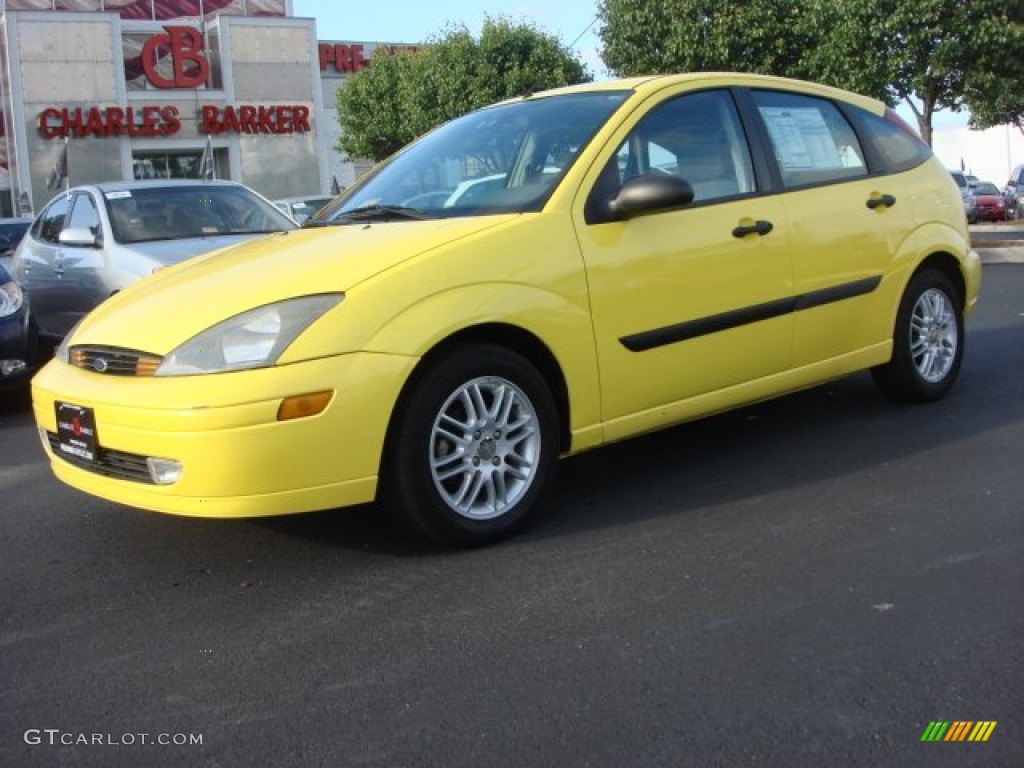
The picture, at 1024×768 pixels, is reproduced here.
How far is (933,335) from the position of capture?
555 centimetres

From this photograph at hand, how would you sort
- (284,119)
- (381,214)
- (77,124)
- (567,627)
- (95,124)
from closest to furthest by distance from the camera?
(567,627)
(381,214)
(77,124)
(95,124)
(284,119)

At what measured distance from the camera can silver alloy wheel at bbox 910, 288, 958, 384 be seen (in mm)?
5453

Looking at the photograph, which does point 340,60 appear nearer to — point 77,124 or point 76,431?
point 77,124

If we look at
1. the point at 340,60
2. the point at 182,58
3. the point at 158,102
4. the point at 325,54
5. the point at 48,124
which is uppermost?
the point at 325,54

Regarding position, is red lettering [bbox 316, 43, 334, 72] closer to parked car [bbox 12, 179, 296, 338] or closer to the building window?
the building window

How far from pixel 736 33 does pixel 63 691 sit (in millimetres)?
18782

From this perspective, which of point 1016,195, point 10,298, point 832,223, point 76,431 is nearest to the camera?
point 76,431

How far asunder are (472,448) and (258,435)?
78 centimetres

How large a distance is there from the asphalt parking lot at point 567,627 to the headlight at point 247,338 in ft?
2.42

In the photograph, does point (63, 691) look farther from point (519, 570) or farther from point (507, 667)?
point (519, 570)

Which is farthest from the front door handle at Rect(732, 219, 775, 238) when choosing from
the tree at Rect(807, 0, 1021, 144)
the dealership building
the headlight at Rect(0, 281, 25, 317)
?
the dealership building

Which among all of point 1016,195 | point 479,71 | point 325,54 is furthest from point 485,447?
point 325,54

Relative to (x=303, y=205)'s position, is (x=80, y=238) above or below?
below

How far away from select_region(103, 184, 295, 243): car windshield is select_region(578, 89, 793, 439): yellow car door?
4.43m
